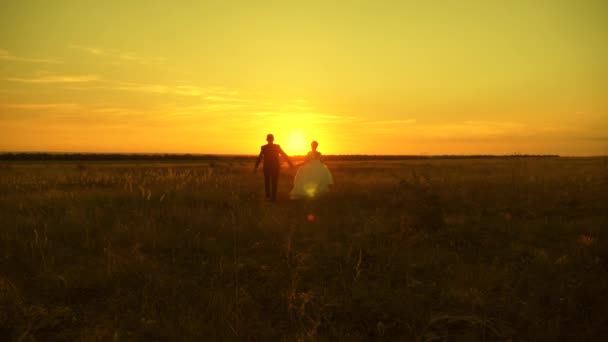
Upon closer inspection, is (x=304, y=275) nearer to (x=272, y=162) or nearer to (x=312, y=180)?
(x=272, y=162)

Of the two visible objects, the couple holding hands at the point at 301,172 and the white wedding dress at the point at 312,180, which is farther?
the white wedding dress at the point at 312,180

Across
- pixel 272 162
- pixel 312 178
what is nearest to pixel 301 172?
pixel 312 178

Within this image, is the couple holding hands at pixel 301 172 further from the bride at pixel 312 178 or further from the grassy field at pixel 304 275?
the grassy field at pixel 304 275

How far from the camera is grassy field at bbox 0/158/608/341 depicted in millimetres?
3693

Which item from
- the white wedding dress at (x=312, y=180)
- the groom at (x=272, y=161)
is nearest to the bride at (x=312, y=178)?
the white wedding dress at (x=312, y=180)

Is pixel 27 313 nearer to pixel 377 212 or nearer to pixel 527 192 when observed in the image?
pixel 377 212

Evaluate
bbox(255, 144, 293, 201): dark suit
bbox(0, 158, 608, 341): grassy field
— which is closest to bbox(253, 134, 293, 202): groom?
bbox(255, 144, 293, 201): dark suit

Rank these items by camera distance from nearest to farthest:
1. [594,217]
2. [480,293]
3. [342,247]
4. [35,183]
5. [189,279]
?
[480,293]
[189,279]
[342,247]
[594,217]
[35,183]

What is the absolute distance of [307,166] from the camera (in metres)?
12.2

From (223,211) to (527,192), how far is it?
33.7 feet

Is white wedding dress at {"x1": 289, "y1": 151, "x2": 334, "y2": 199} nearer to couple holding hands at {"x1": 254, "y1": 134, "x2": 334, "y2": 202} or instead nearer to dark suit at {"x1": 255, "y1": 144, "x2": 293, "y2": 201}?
couple holding hands at {"x1": 254, "y1": 134, "x2": 334, "y2": 202}

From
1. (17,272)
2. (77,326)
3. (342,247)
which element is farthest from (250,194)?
(77,326)

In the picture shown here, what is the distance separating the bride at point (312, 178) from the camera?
1187cm

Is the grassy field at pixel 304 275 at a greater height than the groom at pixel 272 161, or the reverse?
the groom at pixel 272 161
